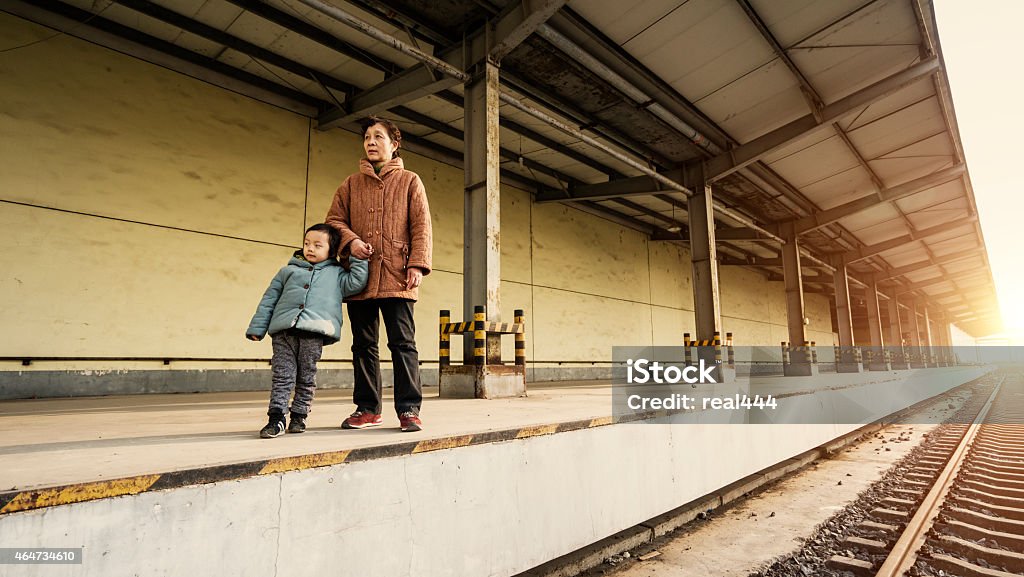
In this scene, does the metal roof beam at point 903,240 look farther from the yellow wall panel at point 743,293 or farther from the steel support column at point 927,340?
the steel support column at point 927,340

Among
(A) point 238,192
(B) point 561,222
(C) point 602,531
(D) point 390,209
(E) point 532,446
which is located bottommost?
(C) point 602,531

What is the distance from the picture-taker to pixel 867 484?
5453 mm

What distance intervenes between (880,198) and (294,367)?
1688 cm

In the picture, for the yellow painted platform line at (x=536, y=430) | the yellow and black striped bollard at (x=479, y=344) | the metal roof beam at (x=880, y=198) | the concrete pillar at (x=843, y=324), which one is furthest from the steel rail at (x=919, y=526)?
the concrete pillar at (x=843, y=324)

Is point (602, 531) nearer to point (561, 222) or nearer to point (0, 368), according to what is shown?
point (0, 368)

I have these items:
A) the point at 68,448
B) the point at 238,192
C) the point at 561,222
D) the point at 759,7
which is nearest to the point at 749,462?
the point at 68,448

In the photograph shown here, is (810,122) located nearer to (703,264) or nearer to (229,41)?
(703,264)

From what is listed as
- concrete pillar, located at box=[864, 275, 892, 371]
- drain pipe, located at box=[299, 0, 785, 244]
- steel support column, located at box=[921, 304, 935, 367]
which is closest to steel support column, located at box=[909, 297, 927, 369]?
steel support column, located at box=[921, 304, 935, 367]

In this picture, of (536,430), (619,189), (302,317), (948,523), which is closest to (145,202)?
(302,317)

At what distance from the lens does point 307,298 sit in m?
2.47

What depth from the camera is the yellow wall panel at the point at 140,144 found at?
6887mm

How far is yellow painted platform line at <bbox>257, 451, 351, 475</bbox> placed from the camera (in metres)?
1.76

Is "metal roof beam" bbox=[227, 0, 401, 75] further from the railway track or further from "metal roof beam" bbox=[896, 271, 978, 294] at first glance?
"metal roof beam" bbox=[896, 271, 978, 294]

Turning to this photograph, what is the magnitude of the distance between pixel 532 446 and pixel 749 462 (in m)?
3.10
